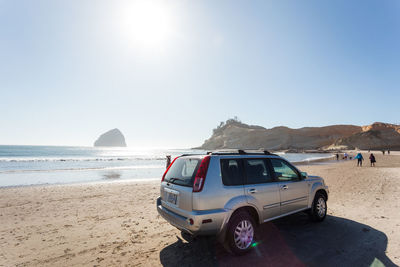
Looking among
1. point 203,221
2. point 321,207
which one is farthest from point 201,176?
point 321,207

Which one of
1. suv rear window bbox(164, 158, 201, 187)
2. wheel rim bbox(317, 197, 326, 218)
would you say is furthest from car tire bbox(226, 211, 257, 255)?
wheel rim bbox(317, 197, 326, 218)

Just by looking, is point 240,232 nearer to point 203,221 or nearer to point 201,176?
point 203,221

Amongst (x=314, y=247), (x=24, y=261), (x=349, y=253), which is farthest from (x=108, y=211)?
(x=349, y=253)

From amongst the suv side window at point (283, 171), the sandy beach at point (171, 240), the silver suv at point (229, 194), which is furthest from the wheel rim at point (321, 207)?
the suv side window at point (283, 171)

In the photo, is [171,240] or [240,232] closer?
[240,232]

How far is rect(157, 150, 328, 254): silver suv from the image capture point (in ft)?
11.3

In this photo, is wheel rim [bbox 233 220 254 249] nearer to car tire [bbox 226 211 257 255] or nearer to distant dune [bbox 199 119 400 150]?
car tire [bbox 226 211 257 255]

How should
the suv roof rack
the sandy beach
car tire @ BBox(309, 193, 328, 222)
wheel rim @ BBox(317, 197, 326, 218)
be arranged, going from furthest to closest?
wheel rim @ BBox(317, 197, 326, 218) < car tire @ BBox(309, 193, 328, 222) < the suv roof rack < the sandy beach

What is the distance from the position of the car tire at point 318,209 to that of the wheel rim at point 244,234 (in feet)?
7.84

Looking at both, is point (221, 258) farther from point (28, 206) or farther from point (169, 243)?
point (28, 206)

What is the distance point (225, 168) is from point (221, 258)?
163 cm

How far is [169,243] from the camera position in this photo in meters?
4.45

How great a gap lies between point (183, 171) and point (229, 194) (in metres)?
1.04

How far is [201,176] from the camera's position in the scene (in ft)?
11.6
